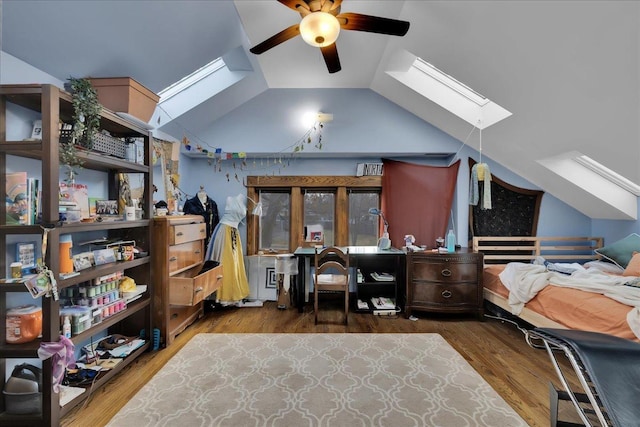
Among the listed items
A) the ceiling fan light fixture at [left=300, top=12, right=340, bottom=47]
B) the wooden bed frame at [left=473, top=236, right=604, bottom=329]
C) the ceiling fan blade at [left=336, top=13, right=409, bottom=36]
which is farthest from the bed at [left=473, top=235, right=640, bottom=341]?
the ceiling fan light fixture at [left=300, top=12, right=340, bottom=47]

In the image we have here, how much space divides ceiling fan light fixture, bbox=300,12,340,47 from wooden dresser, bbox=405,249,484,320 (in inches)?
97.9

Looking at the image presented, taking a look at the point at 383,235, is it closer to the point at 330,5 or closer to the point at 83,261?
the point at 330,5

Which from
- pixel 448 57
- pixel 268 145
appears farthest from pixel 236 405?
pixel 448 57

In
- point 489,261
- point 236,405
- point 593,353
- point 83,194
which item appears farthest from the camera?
point 489,261

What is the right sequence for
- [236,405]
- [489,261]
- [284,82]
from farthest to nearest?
[489,261]
[284,82]
[236,405]

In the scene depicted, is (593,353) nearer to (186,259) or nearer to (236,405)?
(236,405)

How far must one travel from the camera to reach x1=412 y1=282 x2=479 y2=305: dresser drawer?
129 inches

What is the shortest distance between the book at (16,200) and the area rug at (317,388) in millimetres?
1297

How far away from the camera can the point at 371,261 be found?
3939 millimetres

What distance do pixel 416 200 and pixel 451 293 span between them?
1.32 m

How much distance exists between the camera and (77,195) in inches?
79.0

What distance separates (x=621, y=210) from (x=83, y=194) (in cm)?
510

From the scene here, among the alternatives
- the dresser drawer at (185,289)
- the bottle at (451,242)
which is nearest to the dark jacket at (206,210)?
the dresser drawer at (185,289)

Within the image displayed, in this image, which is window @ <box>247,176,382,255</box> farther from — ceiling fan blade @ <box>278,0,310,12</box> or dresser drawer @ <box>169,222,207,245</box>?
ceiling fan blade @ <box>278,0,310,12</box>
